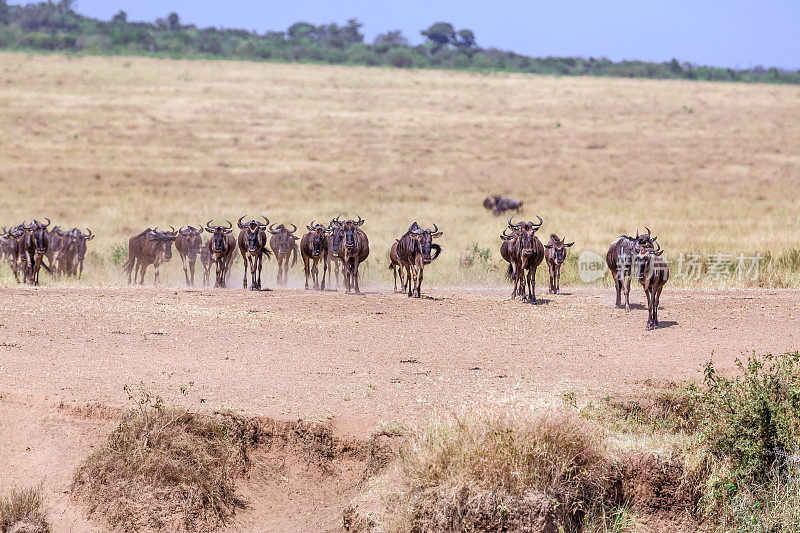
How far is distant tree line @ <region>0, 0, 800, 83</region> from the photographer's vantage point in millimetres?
83188

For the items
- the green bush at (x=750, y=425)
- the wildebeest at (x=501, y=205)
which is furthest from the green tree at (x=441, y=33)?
the green bush at (x=750, y=425)

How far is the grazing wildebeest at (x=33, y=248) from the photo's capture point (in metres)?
18.8

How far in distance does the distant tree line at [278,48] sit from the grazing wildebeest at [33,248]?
63.5m

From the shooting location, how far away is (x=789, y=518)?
9.02 metres

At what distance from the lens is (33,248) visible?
1888 cm

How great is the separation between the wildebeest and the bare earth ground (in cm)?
1551

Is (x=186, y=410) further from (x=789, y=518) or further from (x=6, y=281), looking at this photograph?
(x=6, y=281)

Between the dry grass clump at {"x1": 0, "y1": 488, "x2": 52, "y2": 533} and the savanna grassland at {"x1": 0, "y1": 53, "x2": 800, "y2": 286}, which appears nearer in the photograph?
the dry grass clump at {"x1": 0, "y1": 488, "x2": 52, "y2": 533}

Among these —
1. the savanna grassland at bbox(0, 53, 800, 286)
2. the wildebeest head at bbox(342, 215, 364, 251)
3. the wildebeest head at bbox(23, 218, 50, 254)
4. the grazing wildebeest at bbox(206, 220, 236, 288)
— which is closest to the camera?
the wildebeest head at bbox(342, 215, 364, 251)

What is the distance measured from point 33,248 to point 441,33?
95392 millimetres

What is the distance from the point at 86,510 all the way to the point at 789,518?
656 centimetres

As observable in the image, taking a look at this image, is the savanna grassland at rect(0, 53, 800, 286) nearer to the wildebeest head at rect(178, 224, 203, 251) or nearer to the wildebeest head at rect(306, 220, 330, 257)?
the wildebeest head at rect(178, 224, 203, 251)

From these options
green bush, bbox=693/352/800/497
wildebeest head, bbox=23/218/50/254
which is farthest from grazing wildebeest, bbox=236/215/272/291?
green bush, bbox=693/352/800/497

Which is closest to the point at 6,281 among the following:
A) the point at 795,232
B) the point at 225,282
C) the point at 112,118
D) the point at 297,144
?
the point at 225,282
